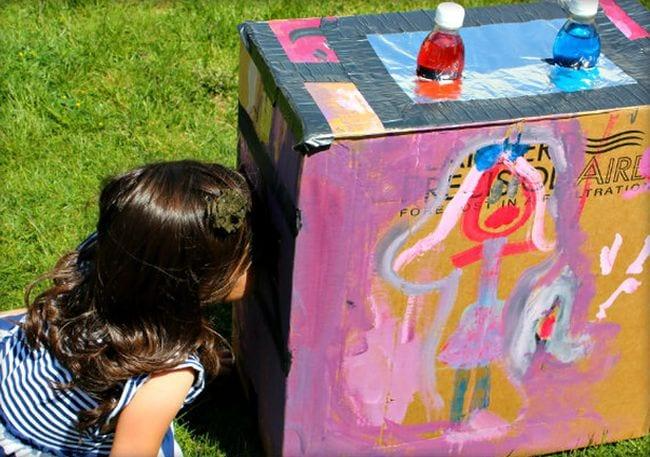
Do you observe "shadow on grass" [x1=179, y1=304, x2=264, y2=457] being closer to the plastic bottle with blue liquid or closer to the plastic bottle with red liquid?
the plastic bottle with red liquid

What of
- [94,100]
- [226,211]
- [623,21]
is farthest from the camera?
[94,100]

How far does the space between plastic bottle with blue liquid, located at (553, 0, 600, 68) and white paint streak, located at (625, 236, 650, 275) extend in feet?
1.23

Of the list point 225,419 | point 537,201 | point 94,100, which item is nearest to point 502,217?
point 537,201

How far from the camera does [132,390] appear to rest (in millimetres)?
2008

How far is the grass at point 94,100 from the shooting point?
10.2 ft

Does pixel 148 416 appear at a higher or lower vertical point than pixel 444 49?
lower

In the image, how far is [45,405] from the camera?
2.11 meters

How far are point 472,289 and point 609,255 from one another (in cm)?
29

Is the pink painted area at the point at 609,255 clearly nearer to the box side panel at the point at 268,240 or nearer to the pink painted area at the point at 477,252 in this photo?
the pink painted area at the point at 477,252

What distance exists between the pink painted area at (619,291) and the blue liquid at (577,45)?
0.45 m

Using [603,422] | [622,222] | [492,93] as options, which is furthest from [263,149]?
[603,422]

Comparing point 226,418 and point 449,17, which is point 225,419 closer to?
point 226,418

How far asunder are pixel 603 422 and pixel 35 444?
122cm

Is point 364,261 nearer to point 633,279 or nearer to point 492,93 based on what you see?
point 492,93
